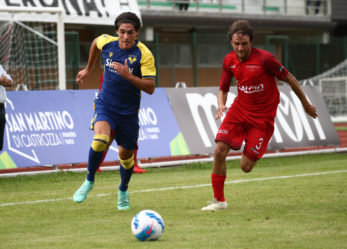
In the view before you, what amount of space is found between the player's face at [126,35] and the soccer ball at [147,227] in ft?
7.82

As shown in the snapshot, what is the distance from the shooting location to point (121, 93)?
8328mm

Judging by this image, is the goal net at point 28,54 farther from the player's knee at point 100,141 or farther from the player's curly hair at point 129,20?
the player's knee at point 100,141

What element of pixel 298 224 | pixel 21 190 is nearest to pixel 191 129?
pixel 21 190

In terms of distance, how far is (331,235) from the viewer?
21.3 ft

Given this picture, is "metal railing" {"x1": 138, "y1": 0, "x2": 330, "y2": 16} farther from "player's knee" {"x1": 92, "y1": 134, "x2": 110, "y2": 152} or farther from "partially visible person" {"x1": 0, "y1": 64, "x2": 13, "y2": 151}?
"player's knee" {"x1": 92, "y1": 134, "x2": 110, "y2": 152}

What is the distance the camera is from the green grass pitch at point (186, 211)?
6.40 meters

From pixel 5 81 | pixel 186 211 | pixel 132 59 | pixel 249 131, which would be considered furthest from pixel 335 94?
pixel 132 59

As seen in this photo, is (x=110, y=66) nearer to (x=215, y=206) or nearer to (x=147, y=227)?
(x=215, y=206)

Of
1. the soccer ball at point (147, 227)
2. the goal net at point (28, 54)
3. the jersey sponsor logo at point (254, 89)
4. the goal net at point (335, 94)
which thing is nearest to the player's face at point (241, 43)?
the jersey sponsor logo at point (254, 89)

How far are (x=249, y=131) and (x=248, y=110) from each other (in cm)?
26

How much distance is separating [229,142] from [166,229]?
6.05ft

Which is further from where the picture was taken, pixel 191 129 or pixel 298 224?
pixel 191 129

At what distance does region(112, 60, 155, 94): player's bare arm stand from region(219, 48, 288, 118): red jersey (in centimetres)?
108

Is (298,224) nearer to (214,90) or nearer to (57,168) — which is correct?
(57,168)
